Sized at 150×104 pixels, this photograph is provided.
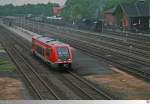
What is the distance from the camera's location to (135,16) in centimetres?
7869

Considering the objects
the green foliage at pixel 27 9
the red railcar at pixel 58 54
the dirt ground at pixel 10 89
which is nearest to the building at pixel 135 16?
the red railcar at pixel 58 54

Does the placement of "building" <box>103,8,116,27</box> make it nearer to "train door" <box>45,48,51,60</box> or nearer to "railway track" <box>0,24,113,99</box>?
"railway track" <box>0,24,113,99</box>

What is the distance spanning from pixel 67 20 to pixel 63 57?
272ft

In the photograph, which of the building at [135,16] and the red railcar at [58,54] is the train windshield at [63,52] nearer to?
the red railcar at [58,54]

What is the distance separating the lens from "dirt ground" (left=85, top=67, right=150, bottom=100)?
21631 millimetres

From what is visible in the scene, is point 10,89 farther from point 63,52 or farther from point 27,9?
point 27,9

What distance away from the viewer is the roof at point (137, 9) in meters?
78.9

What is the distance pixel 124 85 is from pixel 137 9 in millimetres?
57206

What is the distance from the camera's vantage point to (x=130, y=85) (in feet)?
80.9

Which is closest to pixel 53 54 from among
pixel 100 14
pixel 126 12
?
pixel 126 12

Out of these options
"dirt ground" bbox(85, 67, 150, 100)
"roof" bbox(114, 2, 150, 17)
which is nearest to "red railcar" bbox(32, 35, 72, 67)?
"dirt ground" bbox(85, 67, 150, 100)

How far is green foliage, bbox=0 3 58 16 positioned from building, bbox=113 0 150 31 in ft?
222

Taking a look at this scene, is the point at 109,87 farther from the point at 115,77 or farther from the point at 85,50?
the point at 85,50

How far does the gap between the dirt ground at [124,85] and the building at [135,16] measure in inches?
1890
